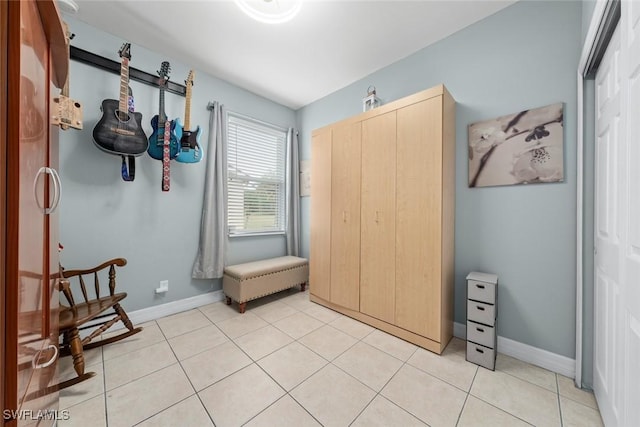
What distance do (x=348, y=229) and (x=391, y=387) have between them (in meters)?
1.40

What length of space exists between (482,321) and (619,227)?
40.4 inches

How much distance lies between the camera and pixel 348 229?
98.5 inches

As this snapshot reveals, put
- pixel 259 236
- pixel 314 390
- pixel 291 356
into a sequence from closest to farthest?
1. pixel 314 390
2. pixel 291 356
3. pixel 259 236

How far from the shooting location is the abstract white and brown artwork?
5.50 ft

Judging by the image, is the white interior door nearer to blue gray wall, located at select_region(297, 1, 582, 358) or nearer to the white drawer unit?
blue gray wall, located at select_region(297, 1, 582, 358)

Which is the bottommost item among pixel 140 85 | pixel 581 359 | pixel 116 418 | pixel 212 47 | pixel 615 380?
pixel 116 418

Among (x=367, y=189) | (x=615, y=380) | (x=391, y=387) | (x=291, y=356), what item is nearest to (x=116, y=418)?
(x=291, y=356)

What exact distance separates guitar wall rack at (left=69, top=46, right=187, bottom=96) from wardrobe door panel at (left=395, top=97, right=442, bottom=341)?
7.87 ft

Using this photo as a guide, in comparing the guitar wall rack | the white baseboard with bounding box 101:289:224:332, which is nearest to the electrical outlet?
the white baseboard with bounding box 101:289:224:332

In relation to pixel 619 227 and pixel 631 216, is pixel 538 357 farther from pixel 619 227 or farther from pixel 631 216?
pixel 631 216

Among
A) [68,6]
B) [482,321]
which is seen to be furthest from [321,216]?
[68,6]

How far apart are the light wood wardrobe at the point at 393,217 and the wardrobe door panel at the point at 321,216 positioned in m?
0.01

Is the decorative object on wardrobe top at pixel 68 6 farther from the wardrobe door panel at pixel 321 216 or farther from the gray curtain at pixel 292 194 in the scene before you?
the gray curtain at pixel 292 194

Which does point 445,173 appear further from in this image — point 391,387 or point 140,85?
point 140,85
